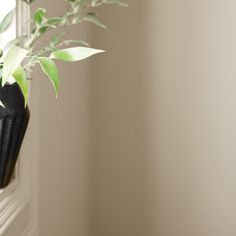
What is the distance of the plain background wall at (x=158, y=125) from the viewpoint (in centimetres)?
163

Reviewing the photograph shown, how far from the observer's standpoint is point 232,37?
161cm

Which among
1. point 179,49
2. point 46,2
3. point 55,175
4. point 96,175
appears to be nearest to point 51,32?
point 46,2

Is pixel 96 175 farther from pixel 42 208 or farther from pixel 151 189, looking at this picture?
pixel 42 208

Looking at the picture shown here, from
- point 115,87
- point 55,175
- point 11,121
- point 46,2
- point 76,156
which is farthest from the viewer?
point 115,87

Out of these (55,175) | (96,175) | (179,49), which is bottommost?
(96,175)

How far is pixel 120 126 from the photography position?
5.65ft

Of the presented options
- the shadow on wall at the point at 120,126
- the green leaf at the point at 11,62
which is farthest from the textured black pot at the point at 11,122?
the shadow on wall at the point at 120,126

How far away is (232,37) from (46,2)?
0.78 m

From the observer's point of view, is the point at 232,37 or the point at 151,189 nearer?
the point at 232,37

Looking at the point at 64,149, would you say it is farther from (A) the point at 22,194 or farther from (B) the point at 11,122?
(B) the point at 11,122

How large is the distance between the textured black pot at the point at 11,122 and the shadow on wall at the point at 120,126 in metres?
0.84

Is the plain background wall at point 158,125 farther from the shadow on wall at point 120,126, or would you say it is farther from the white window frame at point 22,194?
the white window frame at point 22,194

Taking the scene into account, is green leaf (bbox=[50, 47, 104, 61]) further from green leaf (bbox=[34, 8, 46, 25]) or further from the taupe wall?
the taupe wall

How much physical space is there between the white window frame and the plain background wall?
0.38m
